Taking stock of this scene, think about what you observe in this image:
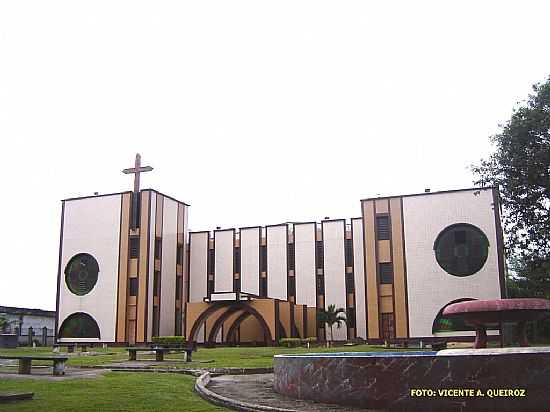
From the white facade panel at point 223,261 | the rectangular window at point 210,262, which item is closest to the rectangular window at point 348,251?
the white facade panel at point 223,261

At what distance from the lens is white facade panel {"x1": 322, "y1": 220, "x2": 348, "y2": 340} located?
44.9m

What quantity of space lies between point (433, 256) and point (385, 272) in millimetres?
3326

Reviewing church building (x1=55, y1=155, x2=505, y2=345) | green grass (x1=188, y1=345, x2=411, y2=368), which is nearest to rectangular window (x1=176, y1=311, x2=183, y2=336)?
church building (x1=55, y1=155, x2=505, y2=345)

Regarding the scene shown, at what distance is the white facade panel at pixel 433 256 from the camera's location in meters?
38.7

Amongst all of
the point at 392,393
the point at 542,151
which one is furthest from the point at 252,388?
the point at 542,151

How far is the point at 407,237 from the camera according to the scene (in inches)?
1594

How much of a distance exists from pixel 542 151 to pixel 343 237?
22617 millimetres

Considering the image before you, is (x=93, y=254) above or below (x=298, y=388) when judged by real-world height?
above

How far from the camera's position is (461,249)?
39469 mm

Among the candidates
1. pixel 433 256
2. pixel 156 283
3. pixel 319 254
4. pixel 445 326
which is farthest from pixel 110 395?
pixel 319 254

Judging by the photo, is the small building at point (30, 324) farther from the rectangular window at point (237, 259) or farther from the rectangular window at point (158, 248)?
the rectangular window at point (237, 259)

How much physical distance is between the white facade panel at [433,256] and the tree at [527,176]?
A: 10.5 metres

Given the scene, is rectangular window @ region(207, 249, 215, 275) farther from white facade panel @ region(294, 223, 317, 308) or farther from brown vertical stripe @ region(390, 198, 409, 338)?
brown vertical stripe @ region(390, 198, 409, 338)

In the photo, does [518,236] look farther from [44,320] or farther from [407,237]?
[44,320]
